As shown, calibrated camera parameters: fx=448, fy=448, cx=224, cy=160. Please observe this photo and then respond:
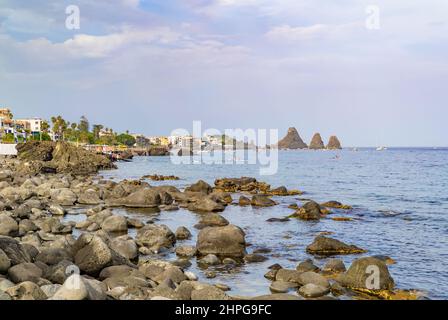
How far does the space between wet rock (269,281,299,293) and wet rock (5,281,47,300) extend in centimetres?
629

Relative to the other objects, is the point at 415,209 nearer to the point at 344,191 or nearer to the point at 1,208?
the point at 344,191

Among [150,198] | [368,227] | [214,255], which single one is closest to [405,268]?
[214,255]

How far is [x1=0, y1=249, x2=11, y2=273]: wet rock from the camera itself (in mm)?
11047

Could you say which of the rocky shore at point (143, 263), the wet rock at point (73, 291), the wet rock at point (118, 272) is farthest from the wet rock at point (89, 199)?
the wet rock at point (73, 291)

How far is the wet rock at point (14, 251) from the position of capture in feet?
38.5

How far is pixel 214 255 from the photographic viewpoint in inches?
654

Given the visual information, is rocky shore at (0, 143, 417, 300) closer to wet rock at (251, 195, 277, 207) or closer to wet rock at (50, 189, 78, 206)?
wet rock at (50, 189, 78, 206)

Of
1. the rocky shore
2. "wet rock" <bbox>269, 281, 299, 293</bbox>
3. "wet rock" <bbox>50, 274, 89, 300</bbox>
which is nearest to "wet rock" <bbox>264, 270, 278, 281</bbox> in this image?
the rocky shore

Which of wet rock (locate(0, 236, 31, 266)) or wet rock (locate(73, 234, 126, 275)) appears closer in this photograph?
wet rock (locate(0, 236, 31, 266))

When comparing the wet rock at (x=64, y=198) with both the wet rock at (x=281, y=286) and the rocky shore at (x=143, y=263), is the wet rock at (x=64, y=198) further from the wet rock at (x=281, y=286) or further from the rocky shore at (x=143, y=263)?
the wet rock at (x=281, y=286)

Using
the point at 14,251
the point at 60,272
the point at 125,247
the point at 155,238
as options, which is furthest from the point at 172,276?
the point at 155,238

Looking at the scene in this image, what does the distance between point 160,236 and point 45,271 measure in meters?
7.49
